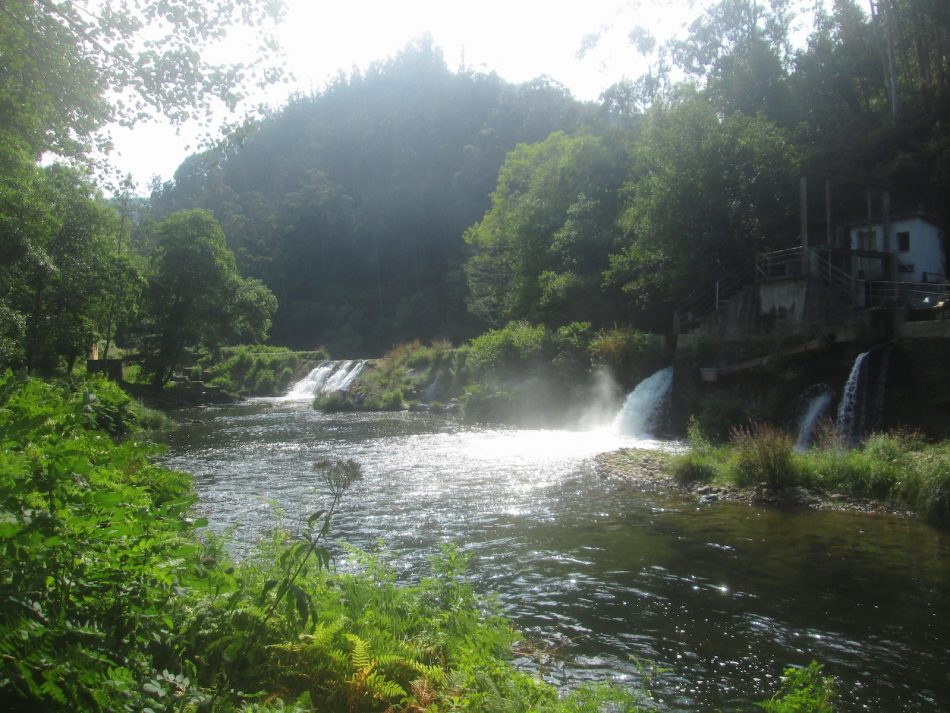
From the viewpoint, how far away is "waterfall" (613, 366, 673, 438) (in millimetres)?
20078

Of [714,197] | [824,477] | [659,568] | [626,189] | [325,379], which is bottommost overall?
[659,568]

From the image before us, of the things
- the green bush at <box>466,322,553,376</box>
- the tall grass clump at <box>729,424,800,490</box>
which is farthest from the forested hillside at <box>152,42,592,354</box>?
the tall grass clump at <box>729,424,800,490</box>

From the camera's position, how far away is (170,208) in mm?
91750

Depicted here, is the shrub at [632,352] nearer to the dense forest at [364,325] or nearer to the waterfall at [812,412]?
the dense forest at [364,325]

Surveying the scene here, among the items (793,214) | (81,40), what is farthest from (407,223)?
(81,40)

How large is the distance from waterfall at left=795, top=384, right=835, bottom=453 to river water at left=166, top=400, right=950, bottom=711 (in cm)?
509

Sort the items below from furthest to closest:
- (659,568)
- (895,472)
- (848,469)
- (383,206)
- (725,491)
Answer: (383,206), (725,491), (848,469), (895,472), (659,568)

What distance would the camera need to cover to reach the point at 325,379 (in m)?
38.7

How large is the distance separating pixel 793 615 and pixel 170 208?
98.9m

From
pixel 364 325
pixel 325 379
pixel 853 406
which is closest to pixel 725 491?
pixel 853 406

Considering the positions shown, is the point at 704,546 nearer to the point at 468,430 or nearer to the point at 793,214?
the point at 468,430

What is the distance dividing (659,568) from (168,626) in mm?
6221

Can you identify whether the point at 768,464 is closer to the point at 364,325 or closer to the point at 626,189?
the point at 626,189

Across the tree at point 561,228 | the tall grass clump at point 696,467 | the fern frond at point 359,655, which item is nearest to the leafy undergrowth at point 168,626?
the fern frond at point 359,655
